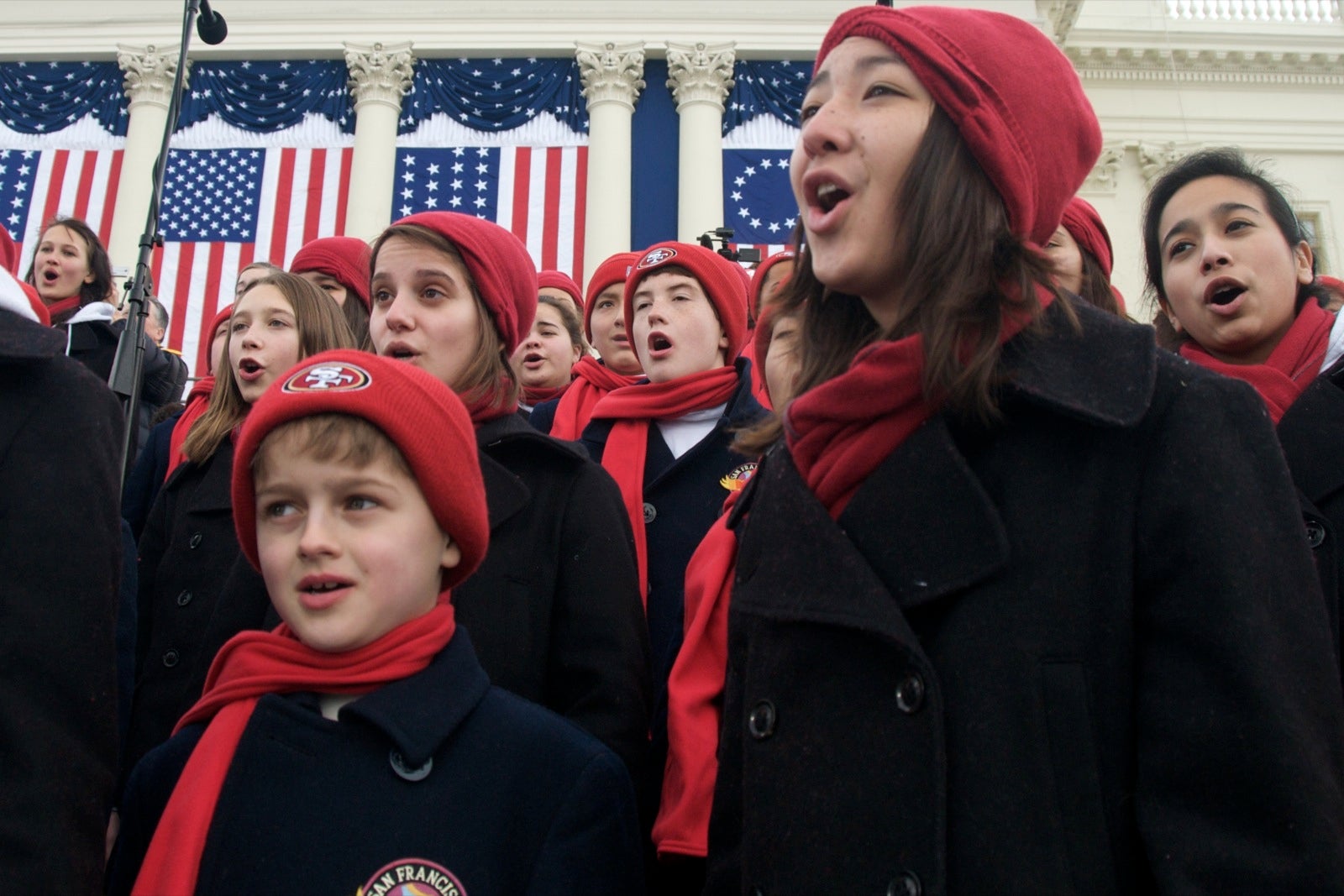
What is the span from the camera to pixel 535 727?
183cm

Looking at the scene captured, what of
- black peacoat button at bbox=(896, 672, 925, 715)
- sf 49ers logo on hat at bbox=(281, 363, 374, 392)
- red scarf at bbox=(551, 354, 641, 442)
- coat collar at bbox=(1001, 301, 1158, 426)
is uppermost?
red scarf at bbox=(551, 354, 641, 442)

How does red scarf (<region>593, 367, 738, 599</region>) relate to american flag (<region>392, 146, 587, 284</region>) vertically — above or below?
below

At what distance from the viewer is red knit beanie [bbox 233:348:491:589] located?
191cm

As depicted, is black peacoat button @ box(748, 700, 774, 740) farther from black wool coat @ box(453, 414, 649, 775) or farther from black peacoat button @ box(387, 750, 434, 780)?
black wool coat @ box(453, 414, 649, 775)

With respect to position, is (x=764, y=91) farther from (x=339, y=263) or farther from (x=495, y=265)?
(x=495, y=265)

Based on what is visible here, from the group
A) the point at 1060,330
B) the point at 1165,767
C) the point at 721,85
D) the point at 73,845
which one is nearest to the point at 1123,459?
the point at 1060,330

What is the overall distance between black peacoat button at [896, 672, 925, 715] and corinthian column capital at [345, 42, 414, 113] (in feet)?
54.1

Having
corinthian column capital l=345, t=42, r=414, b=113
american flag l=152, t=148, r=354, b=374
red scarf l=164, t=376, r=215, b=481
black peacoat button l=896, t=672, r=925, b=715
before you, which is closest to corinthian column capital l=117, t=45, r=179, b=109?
american flag l=152, t=148, r=354, b=374

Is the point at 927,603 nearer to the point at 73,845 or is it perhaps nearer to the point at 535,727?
the point at 535,727

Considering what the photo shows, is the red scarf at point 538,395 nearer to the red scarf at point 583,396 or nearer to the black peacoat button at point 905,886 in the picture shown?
the red scarf at point 583,396

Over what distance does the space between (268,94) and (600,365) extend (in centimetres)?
1426

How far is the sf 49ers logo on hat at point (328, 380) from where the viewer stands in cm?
192

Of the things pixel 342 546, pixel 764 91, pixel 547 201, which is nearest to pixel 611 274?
pixel 342 546

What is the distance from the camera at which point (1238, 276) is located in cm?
260
